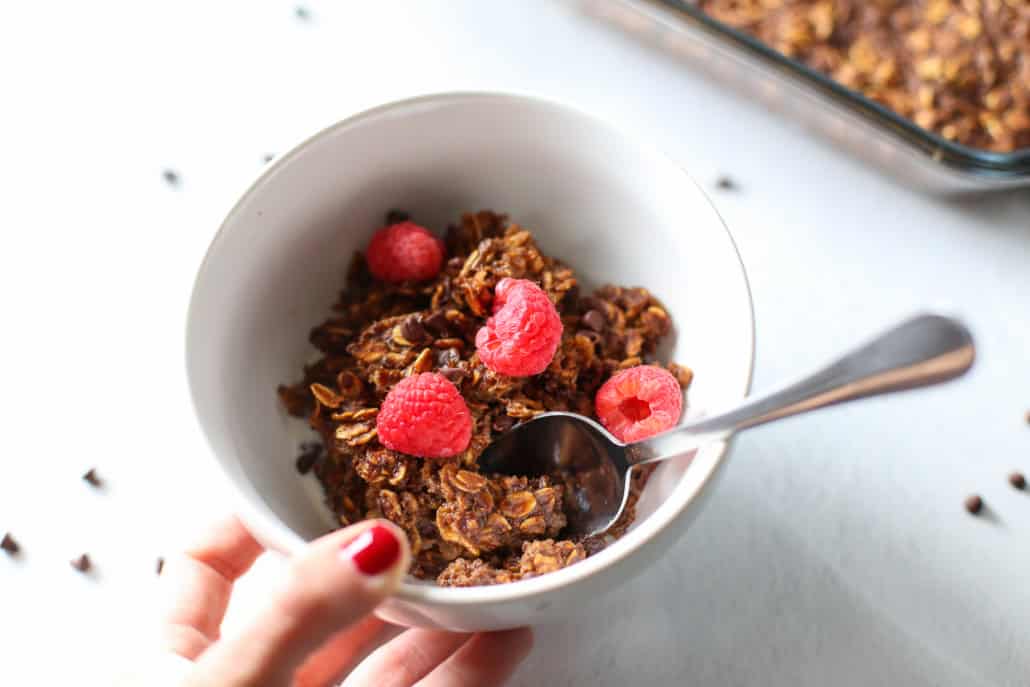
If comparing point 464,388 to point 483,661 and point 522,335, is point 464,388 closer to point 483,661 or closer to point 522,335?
point 522,335

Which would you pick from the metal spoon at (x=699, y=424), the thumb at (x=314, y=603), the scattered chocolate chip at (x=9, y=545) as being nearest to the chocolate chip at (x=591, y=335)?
the metal spoon at (x=699, y=424)

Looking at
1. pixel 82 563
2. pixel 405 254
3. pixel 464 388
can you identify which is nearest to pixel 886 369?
pixel 464 388

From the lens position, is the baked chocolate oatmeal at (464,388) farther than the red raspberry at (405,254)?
No

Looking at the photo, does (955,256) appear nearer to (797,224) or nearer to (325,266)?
(797,224)

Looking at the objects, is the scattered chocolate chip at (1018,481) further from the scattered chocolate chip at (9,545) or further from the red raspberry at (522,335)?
the scattered chocolate chip at (9,545)

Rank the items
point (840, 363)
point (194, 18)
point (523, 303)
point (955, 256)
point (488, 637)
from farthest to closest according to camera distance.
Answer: point (194, 18)
point (955, 256)
point (488, 637)
point (523, 303)
point (840, 363)

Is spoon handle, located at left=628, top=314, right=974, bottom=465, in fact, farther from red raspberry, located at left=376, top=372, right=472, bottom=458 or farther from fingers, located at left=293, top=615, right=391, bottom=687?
fingers, located at left=293, top=615, right=391, bottom=687

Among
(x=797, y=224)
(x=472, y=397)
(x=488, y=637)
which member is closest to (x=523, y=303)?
(x=472, y=397)
